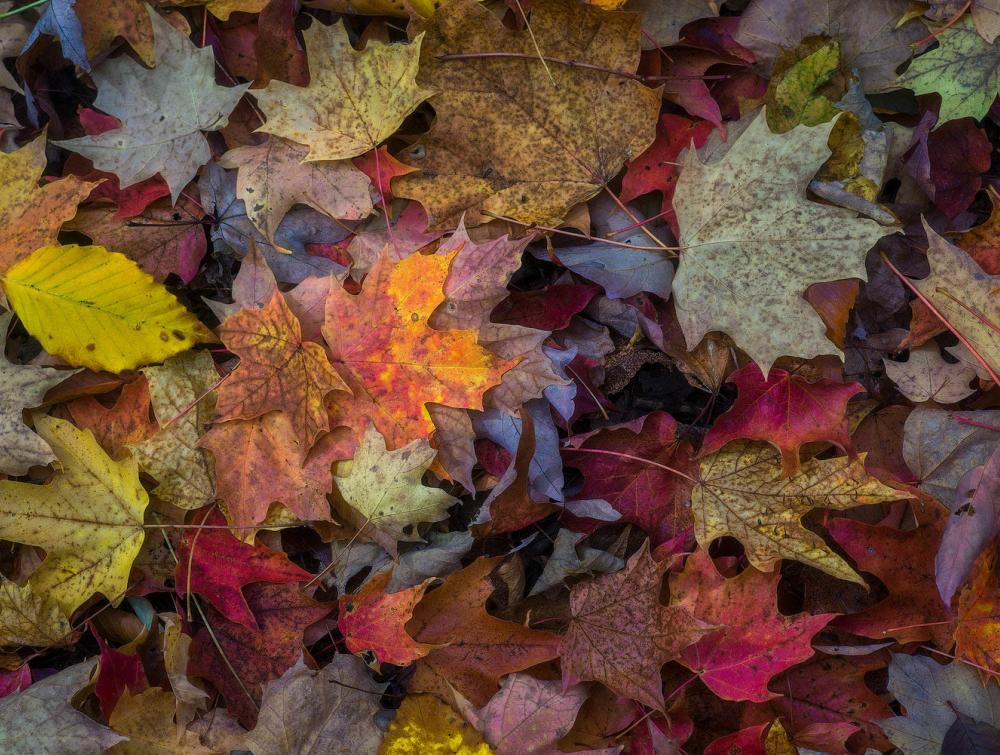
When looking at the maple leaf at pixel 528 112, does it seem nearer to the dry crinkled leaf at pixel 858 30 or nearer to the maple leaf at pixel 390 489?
the dry crinkled leaf at pixel 858 30

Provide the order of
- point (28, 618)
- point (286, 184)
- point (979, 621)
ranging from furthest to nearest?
point (286, 184) → point (28, 618) → point (979, 621)

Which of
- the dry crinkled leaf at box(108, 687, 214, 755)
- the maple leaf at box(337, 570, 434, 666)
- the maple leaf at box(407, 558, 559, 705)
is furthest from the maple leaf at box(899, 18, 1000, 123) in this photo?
the dry crinkled leaf at box(108, 687, 214, 755)

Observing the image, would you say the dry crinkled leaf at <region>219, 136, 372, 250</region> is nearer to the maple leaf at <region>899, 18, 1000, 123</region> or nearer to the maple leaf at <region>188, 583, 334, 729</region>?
the maple leaf at <region>188, 583, 334, 729</region>

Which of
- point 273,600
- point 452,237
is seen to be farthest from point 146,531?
point 452,237

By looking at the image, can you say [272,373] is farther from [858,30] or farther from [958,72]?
[958,72]

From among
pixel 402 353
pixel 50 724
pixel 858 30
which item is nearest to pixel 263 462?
pixel 402 353

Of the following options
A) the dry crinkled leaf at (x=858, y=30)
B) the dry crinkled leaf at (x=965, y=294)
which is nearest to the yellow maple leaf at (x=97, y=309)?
the dry crinkled leaf at (x=858, y=30)

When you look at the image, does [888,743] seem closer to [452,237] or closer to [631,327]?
[631,327]
